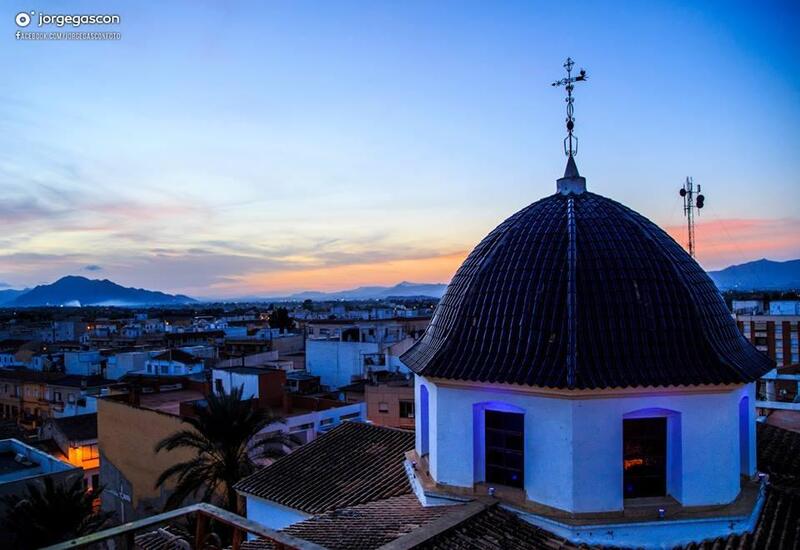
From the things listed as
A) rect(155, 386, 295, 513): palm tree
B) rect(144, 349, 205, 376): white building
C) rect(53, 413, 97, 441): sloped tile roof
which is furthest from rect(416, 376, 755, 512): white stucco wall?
rect(144, 349, 205, 376): white building

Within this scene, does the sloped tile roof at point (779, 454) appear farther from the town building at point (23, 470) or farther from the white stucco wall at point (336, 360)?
the white stucco wall at point (336, 360)

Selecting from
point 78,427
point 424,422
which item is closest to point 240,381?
point 78,427

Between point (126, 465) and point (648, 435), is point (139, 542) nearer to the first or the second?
point (648, 435)

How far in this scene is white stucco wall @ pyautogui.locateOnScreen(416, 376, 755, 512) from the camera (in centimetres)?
949

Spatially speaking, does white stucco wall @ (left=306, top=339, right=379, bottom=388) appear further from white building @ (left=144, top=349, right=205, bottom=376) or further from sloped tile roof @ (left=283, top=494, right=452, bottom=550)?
sloped tile roof @ (left=283, top=494, right=452, bottom=550)

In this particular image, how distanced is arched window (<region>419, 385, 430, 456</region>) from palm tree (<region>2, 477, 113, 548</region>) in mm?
11778

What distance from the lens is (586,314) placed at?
1026cm

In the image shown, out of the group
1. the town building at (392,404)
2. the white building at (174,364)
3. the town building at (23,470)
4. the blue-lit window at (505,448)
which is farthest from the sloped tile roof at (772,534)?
the white building at (174,364)

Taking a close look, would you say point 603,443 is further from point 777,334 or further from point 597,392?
point 777,334

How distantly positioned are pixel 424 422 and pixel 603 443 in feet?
13.1

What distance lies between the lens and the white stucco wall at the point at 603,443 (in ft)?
31.1

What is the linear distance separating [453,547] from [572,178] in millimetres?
7900

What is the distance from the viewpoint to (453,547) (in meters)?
8.91

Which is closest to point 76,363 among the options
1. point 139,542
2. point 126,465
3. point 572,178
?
point 126,465
